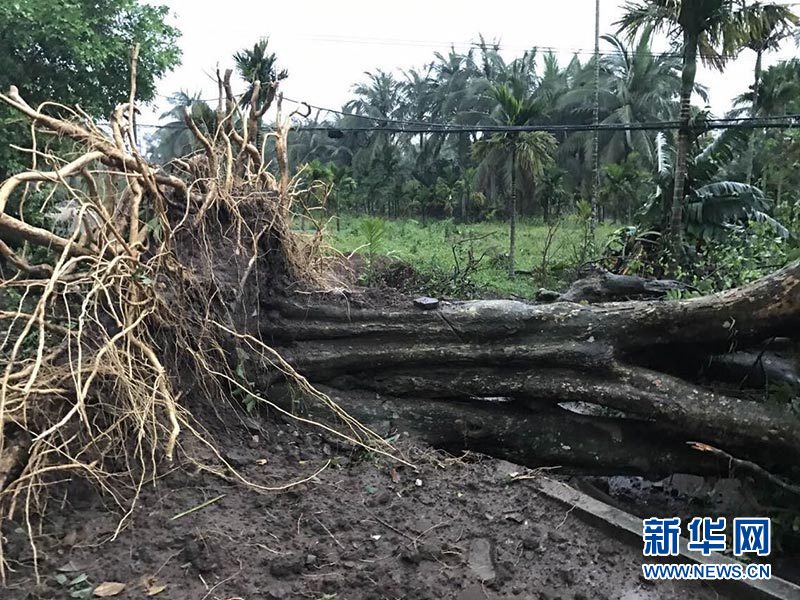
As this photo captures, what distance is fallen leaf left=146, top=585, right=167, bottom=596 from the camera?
2545 mm

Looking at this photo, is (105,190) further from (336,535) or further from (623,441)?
(623,441)

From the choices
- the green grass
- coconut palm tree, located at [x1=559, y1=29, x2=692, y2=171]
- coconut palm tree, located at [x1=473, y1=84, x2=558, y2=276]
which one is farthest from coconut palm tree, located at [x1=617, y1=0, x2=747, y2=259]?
coconut palm tree, located at [x1=559, y1=29, x2=692, y2=171]

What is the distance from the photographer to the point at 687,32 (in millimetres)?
9539

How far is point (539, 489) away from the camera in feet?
13.1

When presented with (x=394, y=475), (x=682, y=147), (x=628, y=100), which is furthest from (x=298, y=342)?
(x=628, y=100)

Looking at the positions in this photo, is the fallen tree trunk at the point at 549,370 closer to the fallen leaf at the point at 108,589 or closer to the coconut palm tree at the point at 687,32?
the fallen leaf at the point at 108,589

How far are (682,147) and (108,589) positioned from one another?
1018 cm

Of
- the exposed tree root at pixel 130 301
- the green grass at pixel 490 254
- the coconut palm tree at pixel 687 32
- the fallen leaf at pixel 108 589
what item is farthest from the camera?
the green grass at pixel 490 254

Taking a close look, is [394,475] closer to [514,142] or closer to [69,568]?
[69,568]

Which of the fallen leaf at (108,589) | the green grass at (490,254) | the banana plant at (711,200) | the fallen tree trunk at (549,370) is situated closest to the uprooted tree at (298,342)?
the fallen tree trunk at (549,370)

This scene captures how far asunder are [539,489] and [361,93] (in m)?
44.1

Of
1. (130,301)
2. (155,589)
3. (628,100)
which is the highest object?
(628,100)

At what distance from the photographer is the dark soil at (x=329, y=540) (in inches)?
106

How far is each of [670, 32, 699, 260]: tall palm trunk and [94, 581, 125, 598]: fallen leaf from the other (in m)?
9.65
